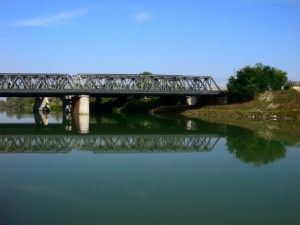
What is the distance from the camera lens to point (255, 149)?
31734 millimetres

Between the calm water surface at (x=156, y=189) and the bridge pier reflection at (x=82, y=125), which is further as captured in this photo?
the bridge pier reflection at (x=82, y=125)

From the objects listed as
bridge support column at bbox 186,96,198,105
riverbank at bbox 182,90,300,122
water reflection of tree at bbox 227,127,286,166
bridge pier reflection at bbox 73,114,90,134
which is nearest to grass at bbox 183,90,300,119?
riverbank at bbox 182,90,300,122

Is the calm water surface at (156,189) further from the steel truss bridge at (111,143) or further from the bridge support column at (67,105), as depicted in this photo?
the bridge support column at (67,105)

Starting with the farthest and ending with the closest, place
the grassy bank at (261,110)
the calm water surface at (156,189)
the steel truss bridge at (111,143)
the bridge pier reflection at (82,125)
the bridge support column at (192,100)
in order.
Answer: the bridge support column at (192,100), the grassy bank at (261,110), the bridge pier reflection at (82,125), the steel truss bridge at (111,143), the calm water surface at (156,189)

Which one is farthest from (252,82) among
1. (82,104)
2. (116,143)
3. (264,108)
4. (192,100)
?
(116,143)

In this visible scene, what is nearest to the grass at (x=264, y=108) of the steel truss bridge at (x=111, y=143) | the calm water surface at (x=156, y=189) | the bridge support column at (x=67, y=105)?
the bridge support column at (x=67, y=105)

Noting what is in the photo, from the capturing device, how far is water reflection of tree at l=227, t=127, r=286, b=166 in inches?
1070

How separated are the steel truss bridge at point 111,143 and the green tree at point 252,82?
48269 mm

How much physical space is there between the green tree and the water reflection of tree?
1899 inches

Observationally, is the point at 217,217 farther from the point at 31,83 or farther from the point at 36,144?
the point at 31,83

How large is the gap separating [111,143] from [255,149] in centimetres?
1368

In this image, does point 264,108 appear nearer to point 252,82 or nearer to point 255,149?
point 252,82

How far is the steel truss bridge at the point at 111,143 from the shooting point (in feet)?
108

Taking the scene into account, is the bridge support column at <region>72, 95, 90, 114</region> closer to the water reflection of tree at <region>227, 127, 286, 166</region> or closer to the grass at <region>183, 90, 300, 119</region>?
the grass at <region>183, 90, 300, 119</region>
